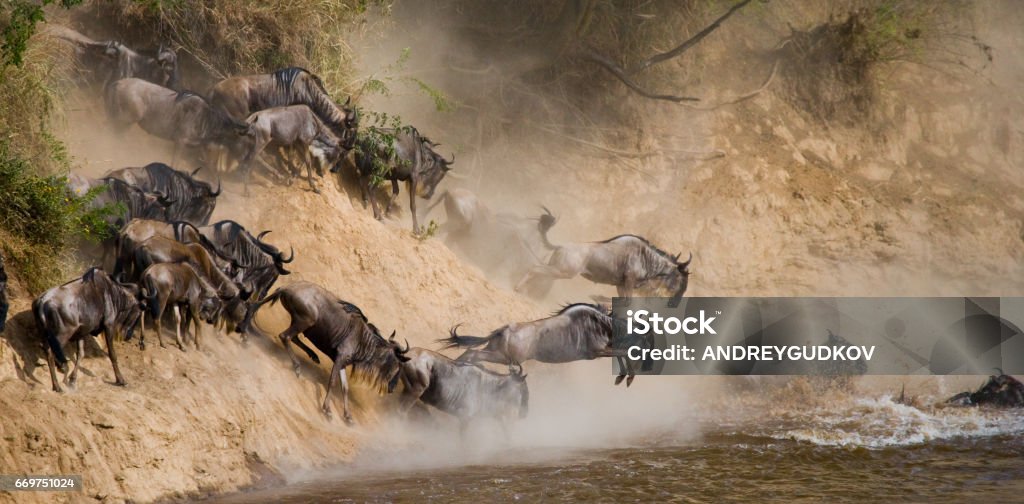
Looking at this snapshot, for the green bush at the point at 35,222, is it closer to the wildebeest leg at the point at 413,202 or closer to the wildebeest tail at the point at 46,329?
the wildebeest tail at the point at 46,329

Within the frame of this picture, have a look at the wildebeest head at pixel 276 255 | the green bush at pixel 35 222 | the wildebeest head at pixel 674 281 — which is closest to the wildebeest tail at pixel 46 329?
the green bush at pixel 35 222

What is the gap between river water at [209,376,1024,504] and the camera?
10.0 m

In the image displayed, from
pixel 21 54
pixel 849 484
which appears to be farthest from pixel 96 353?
pixel 849 484

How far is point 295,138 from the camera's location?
14367 millimetres

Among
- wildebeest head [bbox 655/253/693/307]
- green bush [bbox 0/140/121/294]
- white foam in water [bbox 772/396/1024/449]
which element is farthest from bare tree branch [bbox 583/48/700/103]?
green bush [bbox 0/140/121/294]

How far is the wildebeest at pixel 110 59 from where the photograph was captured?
14922 mm

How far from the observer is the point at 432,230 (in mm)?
15258

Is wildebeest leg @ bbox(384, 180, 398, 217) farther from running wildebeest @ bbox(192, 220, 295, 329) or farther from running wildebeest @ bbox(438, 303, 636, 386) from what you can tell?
running wildebeest @ bbox(192, 220, 295, 329)

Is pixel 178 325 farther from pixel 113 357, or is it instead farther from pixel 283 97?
pixel 283 97

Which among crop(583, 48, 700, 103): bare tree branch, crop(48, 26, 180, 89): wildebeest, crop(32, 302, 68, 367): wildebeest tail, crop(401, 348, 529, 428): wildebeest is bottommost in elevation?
crop(401, 348, 529, 428): wildebeest

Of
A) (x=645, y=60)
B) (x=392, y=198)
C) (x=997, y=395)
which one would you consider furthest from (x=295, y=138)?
(x=645, y=60)

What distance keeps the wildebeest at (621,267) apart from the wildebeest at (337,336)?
4.89 m

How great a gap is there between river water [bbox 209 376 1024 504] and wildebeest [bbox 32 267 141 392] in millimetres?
1789

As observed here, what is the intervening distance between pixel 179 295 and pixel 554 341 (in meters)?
4.80
